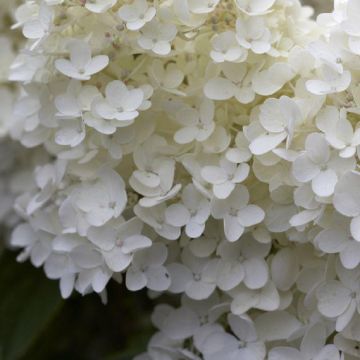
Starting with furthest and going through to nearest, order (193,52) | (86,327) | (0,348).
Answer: (86,327) → (0,348) → (193,52)

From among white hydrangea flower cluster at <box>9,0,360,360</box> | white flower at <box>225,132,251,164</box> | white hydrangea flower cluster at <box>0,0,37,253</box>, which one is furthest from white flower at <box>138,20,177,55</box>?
white hydrangea flower cluster at <box>0,0,37,253</box>

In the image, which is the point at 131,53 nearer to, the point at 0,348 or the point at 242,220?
the point at 242,220

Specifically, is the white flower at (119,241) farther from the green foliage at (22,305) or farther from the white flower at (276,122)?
the green foliage at (22,305)

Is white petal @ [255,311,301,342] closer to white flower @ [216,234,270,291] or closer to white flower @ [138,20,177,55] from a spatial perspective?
white flower @ [216,234,270,291]

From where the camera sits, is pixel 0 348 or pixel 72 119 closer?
pixel 72 119

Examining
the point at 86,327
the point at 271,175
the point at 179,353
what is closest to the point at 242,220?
the point at 271,175
